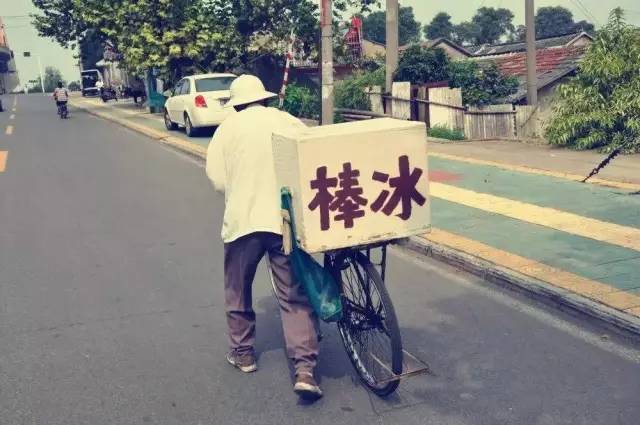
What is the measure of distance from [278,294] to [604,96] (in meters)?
10.3

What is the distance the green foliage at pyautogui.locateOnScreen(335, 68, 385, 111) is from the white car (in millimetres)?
3061

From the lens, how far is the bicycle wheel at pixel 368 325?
377cm

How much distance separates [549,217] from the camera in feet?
25.2

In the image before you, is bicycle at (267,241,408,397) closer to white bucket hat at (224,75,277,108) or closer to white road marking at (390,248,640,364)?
white bucket hat at (224,75,277,108)

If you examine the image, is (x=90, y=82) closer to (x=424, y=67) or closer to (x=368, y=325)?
(x=424, y=67)

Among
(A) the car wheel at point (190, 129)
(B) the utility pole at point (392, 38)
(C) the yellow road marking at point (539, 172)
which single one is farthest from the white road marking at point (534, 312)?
(A) the car wheel at point (190, 129)

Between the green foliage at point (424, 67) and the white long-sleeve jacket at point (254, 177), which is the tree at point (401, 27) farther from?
the white long-sleeve jacket at point (254, 177)

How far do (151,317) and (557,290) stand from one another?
3085 mm

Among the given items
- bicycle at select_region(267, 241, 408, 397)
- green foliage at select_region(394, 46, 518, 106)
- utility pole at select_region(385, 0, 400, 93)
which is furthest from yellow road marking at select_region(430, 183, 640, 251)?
utility pole at select_region(385, 0, 400, 93)

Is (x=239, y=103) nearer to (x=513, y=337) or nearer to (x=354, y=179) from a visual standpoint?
(x=354, y=179)

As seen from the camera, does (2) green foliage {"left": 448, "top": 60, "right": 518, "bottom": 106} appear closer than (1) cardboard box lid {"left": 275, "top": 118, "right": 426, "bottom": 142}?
No

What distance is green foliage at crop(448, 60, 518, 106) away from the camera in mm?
16344

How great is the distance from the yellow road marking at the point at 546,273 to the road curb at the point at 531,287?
6 cm

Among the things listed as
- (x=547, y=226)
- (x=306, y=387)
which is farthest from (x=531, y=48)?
(x=306, y=387)
